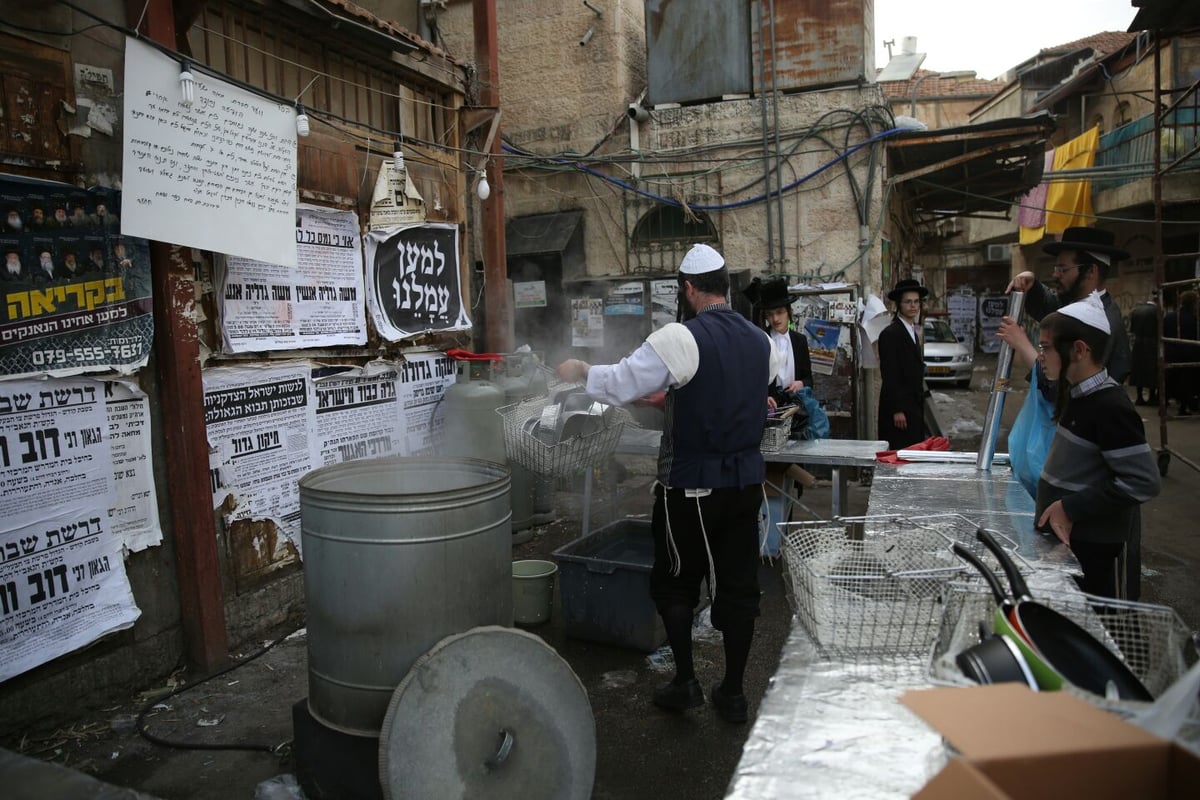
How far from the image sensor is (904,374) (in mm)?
6926

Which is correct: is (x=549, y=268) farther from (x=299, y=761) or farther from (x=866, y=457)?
(x=299, y=761)

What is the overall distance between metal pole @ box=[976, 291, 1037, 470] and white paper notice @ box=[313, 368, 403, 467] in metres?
4.32

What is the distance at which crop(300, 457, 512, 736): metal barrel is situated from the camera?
2.97m

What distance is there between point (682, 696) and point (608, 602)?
92 cm

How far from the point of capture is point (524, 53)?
11.0 m

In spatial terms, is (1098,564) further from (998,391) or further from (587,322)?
(587,322)

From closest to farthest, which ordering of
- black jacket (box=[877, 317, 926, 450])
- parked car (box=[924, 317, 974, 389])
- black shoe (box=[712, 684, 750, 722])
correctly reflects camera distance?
black shoe (box=[712, 684, 750, 722])
black jacket (box=[877, 317, 926, 450])
parked car (box=[924, 317, 974, 389])

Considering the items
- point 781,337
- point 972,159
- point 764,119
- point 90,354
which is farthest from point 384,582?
point 972,159

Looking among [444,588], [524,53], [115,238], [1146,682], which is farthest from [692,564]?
[524,53]

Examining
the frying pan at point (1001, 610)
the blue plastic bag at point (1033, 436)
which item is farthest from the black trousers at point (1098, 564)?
the frying pan at point (1001, 610)

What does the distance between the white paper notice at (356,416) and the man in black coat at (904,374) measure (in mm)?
4349

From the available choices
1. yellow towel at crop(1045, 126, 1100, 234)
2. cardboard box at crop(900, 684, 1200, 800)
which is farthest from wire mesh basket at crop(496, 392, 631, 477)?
yellow towel at crop(1045, 126, 1100, 234)

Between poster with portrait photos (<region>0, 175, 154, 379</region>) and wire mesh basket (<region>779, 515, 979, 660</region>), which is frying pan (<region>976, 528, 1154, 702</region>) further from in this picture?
poster with portrait photos (<region>0, 175, 154, 379</region>)

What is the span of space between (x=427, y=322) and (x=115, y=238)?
2.76 metres
